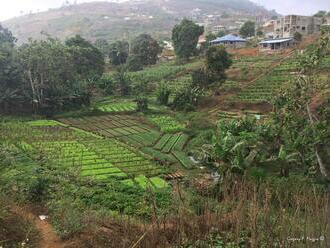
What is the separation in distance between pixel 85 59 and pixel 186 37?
1376cm

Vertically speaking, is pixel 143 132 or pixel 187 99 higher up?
pixel 187 99

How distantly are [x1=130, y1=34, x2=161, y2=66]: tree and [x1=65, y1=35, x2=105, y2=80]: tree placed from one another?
9.00 metres

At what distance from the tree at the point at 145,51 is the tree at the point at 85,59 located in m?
9.00

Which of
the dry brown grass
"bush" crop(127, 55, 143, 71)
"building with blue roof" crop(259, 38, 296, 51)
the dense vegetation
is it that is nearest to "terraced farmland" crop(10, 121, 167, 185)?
the dense vegetation

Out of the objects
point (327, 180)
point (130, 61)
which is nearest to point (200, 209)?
point (327, 180)

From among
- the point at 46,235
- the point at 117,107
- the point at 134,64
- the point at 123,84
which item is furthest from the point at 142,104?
the point at 46,235

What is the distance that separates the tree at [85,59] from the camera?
156 ft

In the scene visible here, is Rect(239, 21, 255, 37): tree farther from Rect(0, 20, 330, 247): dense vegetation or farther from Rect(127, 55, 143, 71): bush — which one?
Rect(127, 55, 143, 71): bush

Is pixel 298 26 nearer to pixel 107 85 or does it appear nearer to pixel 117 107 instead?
pixel 107 85

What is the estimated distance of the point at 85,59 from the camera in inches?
1937

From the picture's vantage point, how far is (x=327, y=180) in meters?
20.6

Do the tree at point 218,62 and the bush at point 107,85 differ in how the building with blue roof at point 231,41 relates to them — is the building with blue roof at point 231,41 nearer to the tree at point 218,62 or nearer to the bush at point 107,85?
the bush at point 107,85

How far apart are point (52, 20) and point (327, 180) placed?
163 m

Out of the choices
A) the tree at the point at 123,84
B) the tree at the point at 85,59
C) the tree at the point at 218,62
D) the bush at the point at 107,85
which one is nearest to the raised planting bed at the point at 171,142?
the tree at the point at 218,62
